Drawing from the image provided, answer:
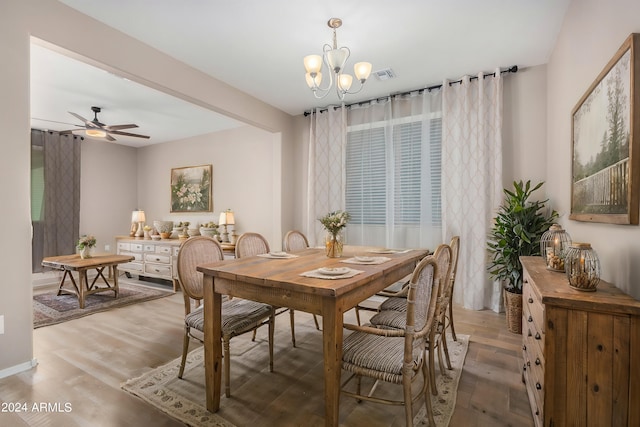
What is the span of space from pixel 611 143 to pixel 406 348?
153 cm

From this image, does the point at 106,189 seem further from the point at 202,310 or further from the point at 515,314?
the point at 515,314

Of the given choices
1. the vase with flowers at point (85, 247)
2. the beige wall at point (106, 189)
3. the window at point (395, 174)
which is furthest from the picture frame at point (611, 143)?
the beige wall at point (106, 189)

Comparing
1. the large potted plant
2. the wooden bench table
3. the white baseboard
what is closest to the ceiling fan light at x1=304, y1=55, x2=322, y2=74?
the large potted plant

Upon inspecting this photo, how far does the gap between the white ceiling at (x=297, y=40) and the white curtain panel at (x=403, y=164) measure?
0.26 meters

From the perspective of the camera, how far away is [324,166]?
14.7 ft

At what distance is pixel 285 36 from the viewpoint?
8.87 ft

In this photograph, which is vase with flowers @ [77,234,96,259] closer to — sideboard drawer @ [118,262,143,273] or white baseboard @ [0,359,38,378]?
sideboard drawer @ [118,262,143,273]

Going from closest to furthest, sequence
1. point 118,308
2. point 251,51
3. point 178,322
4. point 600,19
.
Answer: point 600,19, point 251,51, point 178,322, point 118,308

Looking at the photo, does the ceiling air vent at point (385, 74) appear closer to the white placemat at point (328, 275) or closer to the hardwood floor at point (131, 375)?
the white placemat at point (328, 275)

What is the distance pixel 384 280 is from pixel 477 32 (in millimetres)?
2389

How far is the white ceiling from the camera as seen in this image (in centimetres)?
234

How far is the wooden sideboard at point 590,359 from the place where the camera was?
3.73ft

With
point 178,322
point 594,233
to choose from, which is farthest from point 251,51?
point 594,233

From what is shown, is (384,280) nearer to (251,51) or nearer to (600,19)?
(600,19)
